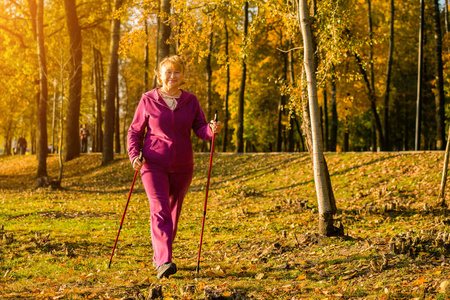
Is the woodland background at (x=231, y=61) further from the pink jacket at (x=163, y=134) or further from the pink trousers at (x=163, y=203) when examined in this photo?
the pink trousers at (x=163, y=203)

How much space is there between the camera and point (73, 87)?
23391mm

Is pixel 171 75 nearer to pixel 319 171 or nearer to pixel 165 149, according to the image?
pixel 165 149

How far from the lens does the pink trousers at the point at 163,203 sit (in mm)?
5379

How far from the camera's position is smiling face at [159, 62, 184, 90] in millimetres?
5719

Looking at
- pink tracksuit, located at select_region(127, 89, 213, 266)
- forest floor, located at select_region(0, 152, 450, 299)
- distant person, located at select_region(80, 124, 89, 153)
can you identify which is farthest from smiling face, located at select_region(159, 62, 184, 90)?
distant person, located at select_region(80, 124, 89, 153)

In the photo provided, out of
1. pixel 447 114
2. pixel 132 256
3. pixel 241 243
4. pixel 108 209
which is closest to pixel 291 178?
pixel 108 209

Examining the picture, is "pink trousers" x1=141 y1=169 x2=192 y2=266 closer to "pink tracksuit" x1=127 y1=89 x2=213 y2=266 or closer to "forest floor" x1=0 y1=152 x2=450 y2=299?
"pink tracksuit" x1=127 y1=89 x2=213 y2=266

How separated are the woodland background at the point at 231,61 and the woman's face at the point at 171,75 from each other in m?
3.00

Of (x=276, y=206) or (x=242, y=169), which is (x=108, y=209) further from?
(x=242, y=169)

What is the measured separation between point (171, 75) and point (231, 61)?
4527mm

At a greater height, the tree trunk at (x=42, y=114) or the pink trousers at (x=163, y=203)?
the tree trunk at (x=42, y=114)

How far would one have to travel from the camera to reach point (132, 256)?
724cm

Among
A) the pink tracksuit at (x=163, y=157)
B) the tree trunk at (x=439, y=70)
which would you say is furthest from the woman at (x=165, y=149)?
the tree trunk at (x=439, y=70)

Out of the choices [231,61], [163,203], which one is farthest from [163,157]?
[231,61]
